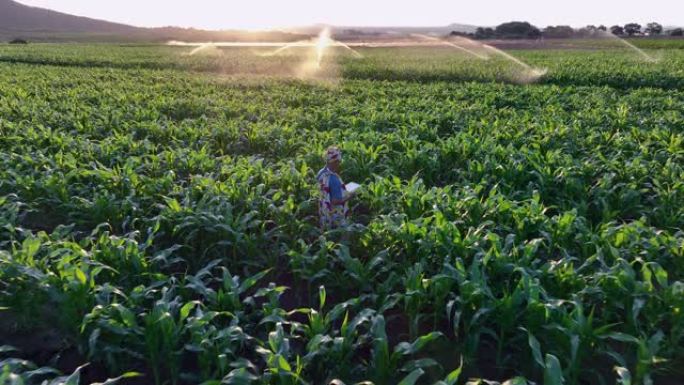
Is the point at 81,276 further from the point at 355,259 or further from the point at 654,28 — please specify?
the point at 654,28

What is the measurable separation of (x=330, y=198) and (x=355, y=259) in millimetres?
808

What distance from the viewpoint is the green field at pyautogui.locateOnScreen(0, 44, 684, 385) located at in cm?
315

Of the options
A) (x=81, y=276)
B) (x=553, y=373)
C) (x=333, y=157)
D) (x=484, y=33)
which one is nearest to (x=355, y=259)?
(x=333, y=157)

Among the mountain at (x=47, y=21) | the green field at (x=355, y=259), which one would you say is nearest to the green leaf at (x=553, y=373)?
the green field at (x=355, y=259)

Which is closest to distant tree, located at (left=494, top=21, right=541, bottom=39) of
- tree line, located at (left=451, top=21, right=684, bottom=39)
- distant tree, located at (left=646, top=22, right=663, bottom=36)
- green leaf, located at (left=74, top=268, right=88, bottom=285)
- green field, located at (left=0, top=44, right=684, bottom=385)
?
tree line, located at (left=451, top=21, right=684, bottom=39)

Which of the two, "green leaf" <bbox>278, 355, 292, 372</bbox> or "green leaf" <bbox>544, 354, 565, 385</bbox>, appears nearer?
"green leaf" <bbox>544, 354, 565, 385</bbox>

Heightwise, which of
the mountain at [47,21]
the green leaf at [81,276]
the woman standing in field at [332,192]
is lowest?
the green leaf at [81,276]

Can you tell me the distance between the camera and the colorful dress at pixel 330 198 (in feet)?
15.1

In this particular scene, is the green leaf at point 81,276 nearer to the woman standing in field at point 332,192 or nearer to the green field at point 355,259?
the green field at point 355,259

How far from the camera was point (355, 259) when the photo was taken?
3994 millimetres

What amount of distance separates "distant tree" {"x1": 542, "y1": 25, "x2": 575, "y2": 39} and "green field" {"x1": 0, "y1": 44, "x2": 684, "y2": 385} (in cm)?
5700

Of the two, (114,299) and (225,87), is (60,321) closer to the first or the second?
(114,299)

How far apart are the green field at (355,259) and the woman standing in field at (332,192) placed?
24 centimetres

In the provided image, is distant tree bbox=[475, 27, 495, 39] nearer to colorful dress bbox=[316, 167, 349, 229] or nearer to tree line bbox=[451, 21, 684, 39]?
tree line bbox=[451, 21, 684, 39]
